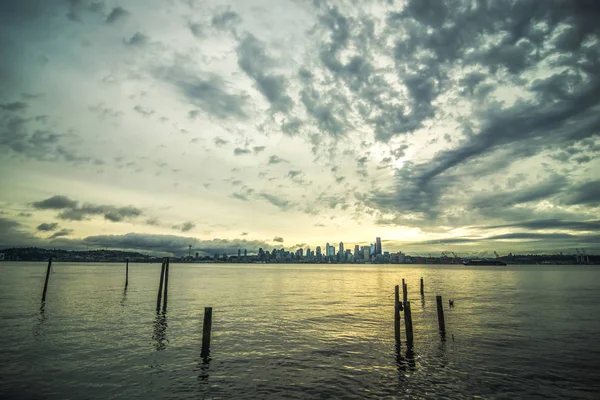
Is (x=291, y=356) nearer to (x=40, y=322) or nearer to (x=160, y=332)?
(x=160, y=332)

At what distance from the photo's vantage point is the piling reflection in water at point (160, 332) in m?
23.6

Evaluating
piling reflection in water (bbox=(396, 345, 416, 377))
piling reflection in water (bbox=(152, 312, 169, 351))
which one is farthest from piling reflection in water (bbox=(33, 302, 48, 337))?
piling reflection in water (bbox=(396, 345, 416, 377))

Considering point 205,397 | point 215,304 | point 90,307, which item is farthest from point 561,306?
point 90,307

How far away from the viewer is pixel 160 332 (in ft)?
90.9

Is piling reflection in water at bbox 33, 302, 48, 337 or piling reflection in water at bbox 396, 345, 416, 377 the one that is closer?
piling reflection in water at bbox 396, 345, 416, 377

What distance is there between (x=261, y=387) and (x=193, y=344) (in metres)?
10.1

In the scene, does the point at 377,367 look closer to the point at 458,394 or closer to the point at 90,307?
the point at 458,394

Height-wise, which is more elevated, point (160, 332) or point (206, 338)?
point (206, 338)

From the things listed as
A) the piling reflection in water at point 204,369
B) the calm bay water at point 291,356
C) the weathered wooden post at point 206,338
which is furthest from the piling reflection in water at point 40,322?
the piling reflection in water at point 204,369

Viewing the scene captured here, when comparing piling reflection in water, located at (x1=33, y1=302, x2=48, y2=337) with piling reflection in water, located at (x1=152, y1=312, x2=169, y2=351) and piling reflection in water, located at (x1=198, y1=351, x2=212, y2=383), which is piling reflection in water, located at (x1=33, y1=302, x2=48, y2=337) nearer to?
piling reflection in water, located at (x1=152, y1=312, x2=169, y2=351)

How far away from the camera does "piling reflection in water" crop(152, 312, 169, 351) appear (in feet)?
77.5

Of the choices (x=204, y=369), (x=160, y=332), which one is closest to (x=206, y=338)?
(x=204, y=369)

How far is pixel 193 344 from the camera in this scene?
2400 centimetres

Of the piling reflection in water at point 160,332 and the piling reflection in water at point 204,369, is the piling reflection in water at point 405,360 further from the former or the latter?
the piling reflection in water at point 160,332
